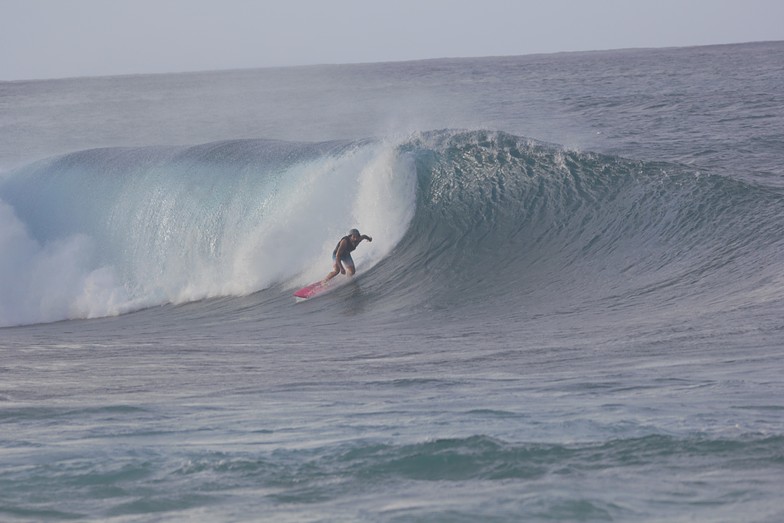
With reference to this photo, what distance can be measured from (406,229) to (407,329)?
5556 mm

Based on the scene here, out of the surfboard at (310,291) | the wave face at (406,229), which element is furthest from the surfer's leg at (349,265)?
the surfboard at (310,291)

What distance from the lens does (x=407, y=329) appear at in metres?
11.5

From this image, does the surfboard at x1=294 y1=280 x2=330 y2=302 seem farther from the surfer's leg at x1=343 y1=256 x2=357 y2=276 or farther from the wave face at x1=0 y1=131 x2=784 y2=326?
the wave face at x1=0 y1=131 x2=784 y2=326

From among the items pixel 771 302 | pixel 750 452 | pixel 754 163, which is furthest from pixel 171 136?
pixel 750 452

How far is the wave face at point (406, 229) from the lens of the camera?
44.4ft

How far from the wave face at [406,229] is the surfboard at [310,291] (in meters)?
0.74

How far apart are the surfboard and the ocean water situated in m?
0.22

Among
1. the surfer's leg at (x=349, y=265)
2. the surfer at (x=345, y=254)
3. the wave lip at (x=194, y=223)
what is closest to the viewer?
the surfer at (x=345, y=254)

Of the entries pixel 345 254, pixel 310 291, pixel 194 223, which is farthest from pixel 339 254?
pixel 194 223

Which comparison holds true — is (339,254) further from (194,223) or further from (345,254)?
(194,223)

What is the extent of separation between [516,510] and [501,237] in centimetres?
1153

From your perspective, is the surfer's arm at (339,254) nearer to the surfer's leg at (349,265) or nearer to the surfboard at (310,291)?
the surfer's leg at (349,265)

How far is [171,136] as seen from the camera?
145ft

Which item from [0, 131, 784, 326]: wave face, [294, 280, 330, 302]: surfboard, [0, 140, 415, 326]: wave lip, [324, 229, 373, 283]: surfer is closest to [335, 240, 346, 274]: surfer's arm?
[324, 229, 373, 283]: surfer
